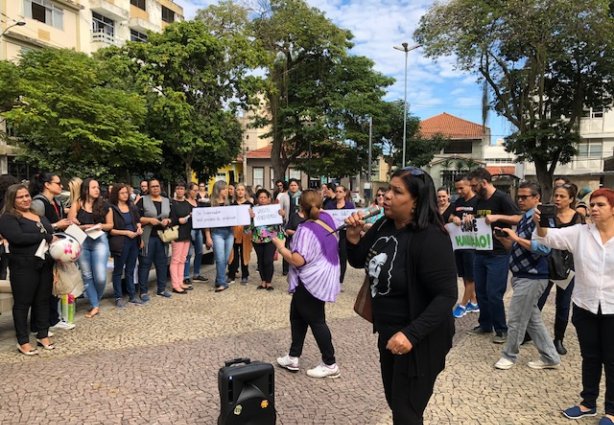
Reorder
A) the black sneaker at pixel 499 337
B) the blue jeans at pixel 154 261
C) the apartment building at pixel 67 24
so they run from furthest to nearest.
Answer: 1. the apartment building at pixel 67 24
2. the blue jeans at pixel 154 261
3. the black sneaker at pixel 499 337

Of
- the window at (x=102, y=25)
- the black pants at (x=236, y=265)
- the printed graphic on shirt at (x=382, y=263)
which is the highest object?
the window at (x=102, y=25)

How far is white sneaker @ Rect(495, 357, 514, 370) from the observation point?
15.1ft

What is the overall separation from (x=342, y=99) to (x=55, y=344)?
27051 millimetres

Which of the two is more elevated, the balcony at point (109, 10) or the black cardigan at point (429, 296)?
the balcony at point (109, 10)

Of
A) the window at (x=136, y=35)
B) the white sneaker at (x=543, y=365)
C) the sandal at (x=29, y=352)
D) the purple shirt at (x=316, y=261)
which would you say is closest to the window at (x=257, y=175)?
the window at (x=136, y=35)

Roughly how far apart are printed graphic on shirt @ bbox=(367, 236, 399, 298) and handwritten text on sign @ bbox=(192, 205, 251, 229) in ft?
19.0

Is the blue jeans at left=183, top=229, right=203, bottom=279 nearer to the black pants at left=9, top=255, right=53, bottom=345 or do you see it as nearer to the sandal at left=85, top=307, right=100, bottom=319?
the sandal at left=85, top=307, right=100, bottom=319

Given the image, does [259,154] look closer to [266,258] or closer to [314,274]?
[266,258]

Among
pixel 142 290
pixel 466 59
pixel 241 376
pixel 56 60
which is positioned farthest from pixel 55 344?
pixel 466 59

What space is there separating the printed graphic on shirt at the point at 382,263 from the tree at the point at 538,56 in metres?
24.2

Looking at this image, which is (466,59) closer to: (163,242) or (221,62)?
(221,62)

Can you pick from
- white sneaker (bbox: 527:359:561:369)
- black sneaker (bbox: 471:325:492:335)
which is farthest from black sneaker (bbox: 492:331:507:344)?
white sneaker (bbox: 527:359:561:369)

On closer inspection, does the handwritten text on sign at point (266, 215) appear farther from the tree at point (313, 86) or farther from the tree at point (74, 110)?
the tree at point (313, 86)

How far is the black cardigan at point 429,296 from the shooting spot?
7.50 feet
